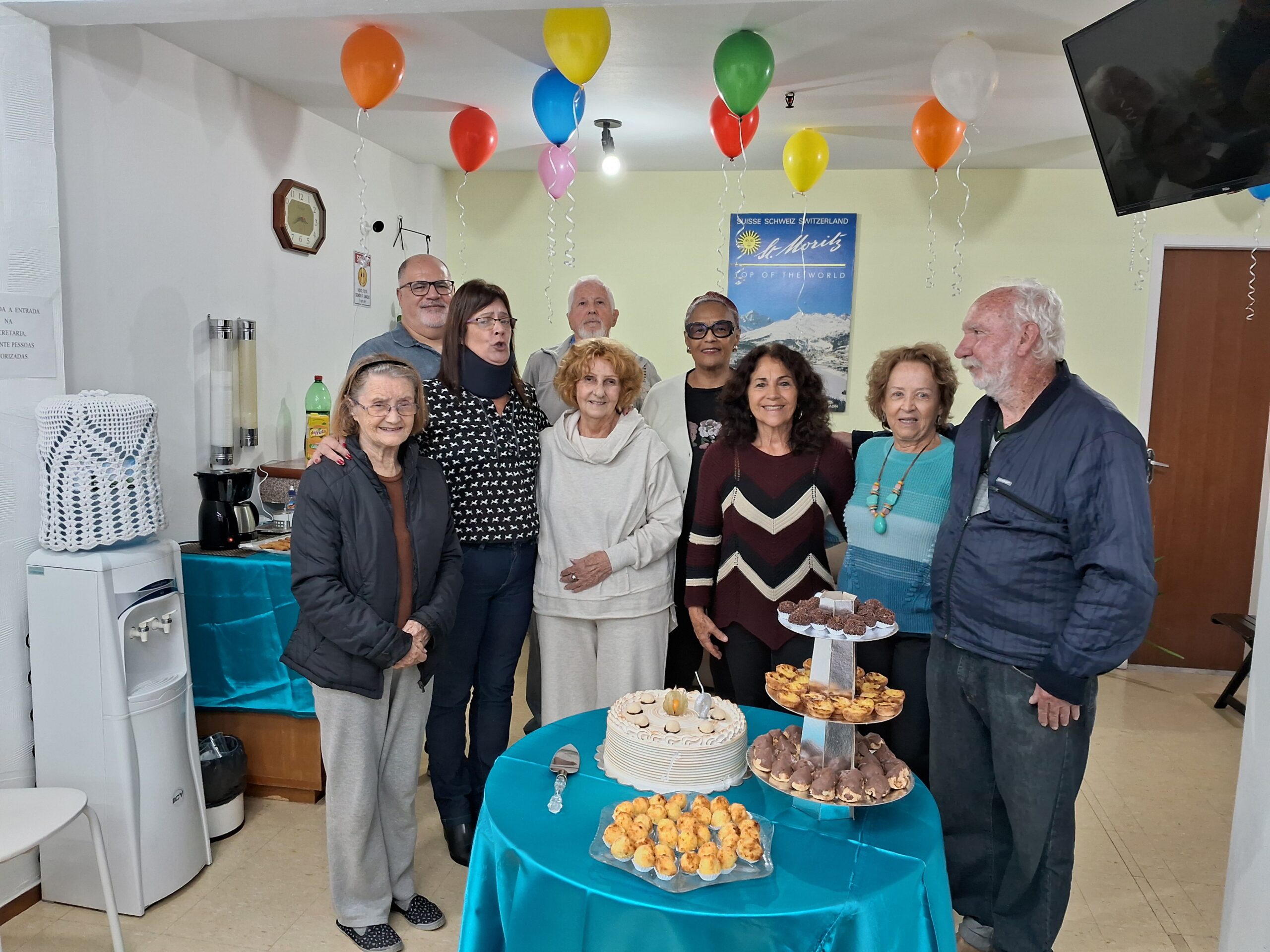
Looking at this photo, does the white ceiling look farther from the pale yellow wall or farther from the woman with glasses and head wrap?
the woman with glasses and head wrap

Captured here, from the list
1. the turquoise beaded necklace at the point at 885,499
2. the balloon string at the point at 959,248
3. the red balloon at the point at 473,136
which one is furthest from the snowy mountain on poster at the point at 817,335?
the turquoise beaded necklace at the point at 885,499

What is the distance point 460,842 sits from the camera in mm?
2732

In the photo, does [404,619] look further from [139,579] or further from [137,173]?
[137,173]

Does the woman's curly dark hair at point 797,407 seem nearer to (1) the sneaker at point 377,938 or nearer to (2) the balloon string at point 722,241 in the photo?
(1) the sneaker at point 377,938

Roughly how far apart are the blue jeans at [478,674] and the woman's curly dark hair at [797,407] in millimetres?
716

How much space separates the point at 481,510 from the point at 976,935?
1.81 m

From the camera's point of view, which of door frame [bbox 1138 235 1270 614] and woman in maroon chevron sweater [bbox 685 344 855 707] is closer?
woman in maroon chevron sweater [bbox 685 344 855 707]

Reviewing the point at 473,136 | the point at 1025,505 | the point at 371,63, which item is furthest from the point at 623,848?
the point at 473,136

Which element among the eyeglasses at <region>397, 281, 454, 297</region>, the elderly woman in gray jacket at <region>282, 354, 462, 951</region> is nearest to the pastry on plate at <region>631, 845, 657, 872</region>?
the elderly woman in gray jacket at <region>282, 354, 462, 951</region>

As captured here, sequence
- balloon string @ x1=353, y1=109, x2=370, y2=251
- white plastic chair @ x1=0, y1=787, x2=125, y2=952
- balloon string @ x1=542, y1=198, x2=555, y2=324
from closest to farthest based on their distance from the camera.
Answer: white plastic chair @ x1=0, y1=787, x2=125, y2=952 → balloon string @ x1=353, y1=109, x2=370, y2=251 → balloon string @ x1=542, y1=198, x2=555, y2=324

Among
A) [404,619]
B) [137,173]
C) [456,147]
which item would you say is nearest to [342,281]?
[456,147]

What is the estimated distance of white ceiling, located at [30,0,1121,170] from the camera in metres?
2.67

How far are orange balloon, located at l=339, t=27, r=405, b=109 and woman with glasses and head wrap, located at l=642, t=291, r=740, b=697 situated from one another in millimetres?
1318

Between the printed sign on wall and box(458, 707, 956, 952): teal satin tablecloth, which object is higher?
the printed sign on wall
